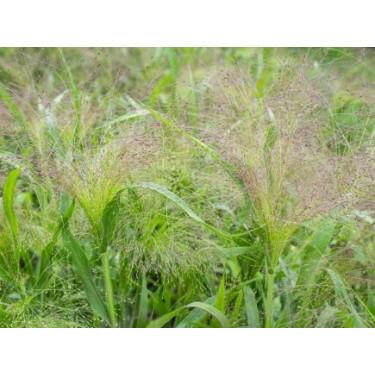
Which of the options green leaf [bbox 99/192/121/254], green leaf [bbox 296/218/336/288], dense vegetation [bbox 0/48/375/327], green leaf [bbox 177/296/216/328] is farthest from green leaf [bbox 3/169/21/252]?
green leaf [bbox 296/218/336/288]

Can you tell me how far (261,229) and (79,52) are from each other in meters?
0.70

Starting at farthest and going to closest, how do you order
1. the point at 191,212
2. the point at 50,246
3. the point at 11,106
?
the point at 11,106, the point at 50,246, the point at 191,212

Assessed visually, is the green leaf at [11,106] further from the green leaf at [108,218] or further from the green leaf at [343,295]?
the green leaf at [343,295]

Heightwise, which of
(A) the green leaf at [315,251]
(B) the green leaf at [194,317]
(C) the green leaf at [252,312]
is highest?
(A) the green leaf at [315,251]

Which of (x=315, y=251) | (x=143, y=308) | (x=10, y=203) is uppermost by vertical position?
(x=10, y=203)

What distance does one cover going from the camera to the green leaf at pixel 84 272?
1139mm

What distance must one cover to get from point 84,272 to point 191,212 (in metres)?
0.25

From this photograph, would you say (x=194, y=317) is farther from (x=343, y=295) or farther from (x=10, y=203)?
(x=10, y=203)

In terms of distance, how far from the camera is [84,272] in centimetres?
115

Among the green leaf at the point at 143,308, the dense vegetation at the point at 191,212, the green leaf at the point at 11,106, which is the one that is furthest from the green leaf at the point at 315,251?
the green leaf at the point at 11,106

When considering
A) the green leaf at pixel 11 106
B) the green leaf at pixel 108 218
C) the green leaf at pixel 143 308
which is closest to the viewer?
the green leaf at pixel 108 218

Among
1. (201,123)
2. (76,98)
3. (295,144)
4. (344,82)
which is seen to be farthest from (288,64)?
(76,98)

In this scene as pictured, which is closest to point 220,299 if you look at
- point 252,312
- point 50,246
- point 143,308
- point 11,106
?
point 252,312

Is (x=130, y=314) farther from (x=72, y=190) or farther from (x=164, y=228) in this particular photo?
(x=72, y=190)
